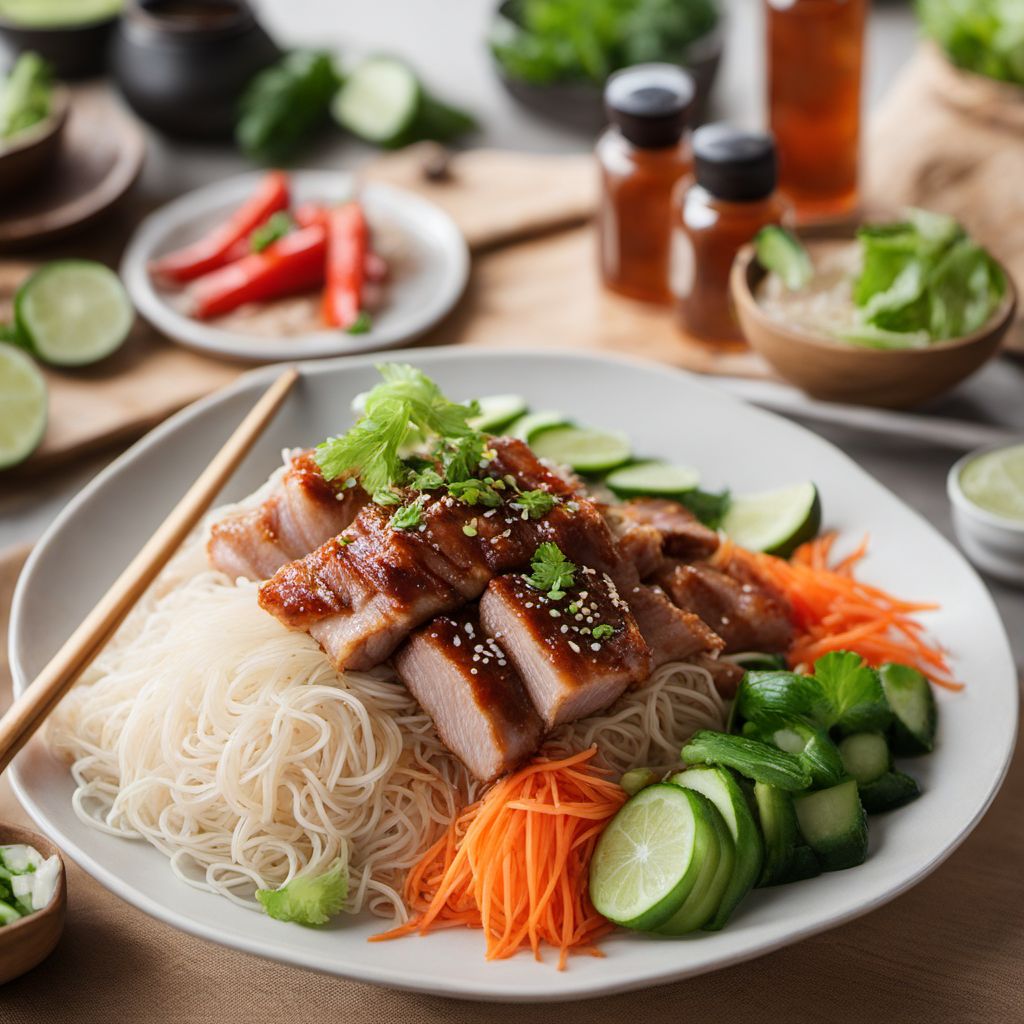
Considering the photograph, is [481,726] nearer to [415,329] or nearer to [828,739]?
[828,739]

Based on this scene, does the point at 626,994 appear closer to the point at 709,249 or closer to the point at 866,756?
the point at 866,756

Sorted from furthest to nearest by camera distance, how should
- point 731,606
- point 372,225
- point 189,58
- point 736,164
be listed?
1. point 189,58
2. point 372,225
3. point 736,164
4. point 731,606

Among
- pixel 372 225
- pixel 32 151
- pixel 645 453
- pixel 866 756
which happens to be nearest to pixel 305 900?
pixel 866 756

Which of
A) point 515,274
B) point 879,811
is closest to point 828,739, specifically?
point 879,811

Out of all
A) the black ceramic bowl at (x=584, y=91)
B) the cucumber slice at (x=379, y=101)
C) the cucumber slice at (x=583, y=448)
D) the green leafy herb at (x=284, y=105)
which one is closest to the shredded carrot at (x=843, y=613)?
A: the cucumber slice at (x=583, y=448)

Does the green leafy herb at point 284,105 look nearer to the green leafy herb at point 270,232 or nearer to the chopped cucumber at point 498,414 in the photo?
the green leafy herb at point 270,232

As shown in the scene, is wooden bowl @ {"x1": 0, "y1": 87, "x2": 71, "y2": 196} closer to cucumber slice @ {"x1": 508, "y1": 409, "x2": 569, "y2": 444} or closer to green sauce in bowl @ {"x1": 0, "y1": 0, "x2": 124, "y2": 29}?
green sauce in bowl @ {"x1": 0, "y1": 0, "x2": 124, "y2": 29}

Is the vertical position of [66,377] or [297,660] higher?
[297,660]
